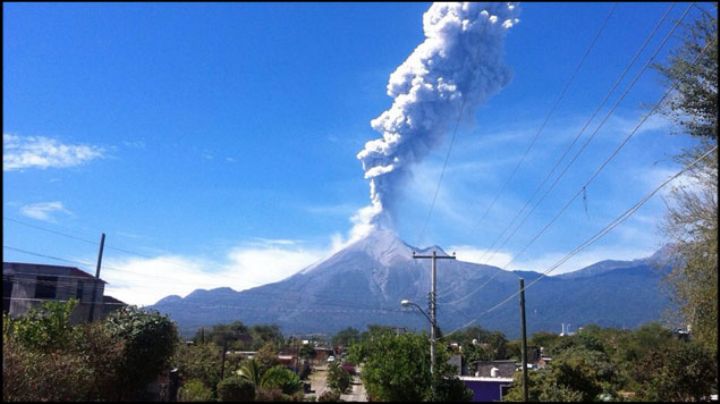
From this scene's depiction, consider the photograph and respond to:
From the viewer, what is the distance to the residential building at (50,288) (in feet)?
160

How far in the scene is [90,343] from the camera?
2562 centimetres

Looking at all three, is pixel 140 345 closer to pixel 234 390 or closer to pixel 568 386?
pixel 234 390

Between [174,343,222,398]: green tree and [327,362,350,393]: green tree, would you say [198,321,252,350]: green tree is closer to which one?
[327,362,350,393]: green tree

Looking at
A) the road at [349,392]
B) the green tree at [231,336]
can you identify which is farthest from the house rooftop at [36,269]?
the green tree at [231,336]

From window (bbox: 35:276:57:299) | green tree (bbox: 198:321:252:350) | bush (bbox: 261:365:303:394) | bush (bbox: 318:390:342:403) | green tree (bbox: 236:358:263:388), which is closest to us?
bush (bbox: 318:390:342:403)

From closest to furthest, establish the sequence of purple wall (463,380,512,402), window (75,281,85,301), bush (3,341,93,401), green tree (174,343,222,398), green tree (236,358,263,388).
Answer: bush (3,341,93,401)
green tree (236,358,263,388)
green tree (174,343,222,398)
purple wall (463,380,512,402)
window (75,281,85,301)

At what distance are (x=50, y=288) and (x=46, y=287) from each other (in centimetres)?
32

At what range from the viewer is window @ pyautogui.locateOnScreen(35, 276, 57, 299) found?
168 feet

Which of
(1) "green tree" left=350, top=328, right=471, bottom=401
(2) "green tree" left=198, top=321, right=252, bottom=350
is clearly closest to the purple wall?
(1) "green tree" left=350, top=328, right=471, bottom=401

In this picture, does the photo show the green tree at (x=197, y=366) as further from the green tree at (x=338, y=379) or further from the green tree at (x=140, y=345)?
the green tree at (x=338, y=379)

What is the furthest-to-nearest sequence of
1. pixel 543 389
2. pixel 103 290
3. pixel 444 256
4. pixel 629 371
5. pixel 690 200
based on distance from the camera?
pixel 103 290, pixel 444 256, pixel 629 371, pixel 543 389, pixel 690 200

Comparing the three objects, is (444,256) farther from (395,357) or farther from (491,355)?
(491,355)

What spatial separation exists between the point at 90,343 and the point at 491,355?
6504 centimetres

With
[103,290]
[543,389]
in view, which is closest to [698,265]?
[543,389]
